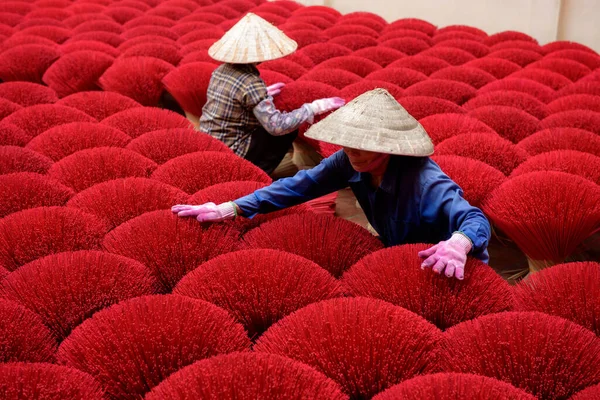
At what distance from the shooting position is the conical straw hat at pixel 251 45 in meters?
1.87

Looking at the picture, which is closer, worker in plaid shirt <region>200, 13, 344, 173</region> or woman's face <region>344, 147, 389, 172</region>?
woman's face <region>344, 147, 389, 172</region>

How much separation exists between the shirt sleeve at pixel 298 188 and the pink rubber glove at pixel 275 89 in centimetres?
81

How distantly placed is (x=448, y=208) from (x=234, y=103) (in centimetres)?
99

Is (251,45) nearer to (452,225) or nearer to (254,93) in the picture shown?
(254,93)

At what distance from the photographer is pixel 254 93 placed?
6.21ft

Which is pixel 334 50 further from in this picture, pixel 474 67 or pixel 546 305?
pixel 546 305

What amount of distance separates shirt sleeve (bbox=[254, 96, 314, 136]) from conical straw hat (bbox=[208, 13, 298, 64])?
0.12 m

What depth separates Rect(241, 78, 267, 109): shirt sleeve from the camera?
1892mm

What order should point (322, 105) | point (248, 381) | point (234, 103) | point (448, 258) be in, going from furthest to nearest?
1. point (234, 103)
2. point (322, 105)
3. point (448, 258)
4. point (248, 381)

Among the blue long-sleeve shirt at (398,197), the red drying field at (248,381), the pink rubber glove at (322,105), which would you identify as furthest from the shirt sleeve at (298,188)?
the pink rubber glove at (322,105)

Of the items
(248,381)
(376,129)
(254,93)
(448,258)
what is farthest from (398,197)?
(254,93)

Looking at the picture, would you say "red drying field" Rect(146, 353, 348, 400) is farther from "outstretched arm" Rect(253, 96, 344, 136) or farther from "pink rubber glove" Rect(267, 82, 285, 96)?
"pink rubber glove" Rect(267, 82, 285, 96)

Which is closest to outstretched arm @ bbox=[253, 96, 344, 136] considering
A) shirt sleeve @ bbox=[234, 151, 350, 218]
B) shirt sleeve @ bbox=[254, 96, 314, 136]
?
shirt sleeve @ bbox=[254, 96, 314, 136]

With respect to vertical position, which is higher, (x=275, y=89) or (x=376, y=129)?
(x=376, y=129)
